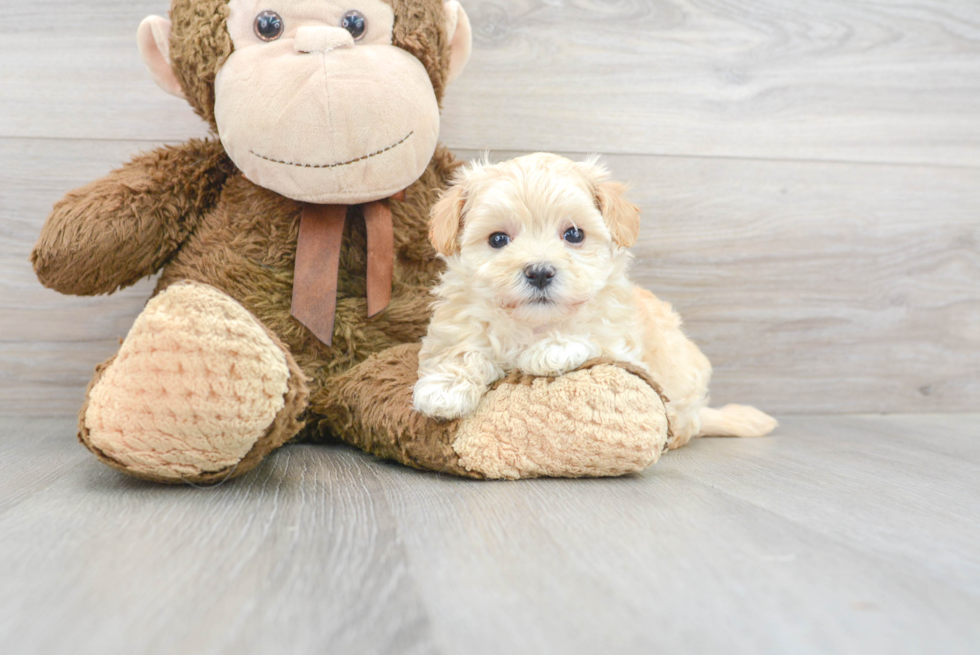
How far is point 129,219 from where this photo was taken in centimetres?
120

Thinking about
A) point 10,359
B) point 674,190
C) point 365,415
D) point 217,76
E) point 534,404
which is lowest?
point 10,359

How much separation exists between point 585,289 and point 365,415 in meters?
0.39

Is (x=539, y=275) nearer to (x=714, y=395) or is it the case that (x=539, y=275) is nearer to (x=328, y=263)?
(x=328, y=263)

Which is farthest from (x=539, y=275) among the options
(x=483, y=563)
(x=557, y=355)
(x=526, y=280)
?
(x=483, y=563)

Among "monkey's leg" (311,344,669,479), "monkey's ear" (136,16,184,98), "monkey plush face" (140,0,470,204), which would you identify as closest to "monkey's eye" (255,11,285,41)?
"monkey plush face" (140,0,470,204)

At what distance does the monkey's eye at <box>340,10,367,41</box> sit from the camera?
45.7 inches

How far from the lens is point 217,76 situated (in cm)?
117

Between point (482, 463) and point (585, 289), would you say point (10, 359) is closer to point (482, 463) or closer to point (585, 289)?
point (482, 463)

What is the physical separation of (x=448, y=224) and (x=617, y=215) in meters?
0.25

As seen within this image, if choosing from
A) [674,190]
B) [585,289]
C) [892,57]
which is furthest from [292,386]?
[892,57]

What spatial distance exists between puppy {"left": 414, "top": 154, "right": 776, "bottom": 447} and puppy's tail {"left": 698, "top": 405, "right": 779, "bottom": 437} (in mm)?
315

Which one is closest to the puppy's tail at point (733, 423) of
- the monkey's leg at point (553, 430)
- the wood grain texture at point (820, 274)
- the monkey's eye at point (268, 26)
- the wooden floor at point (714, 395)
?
the wooden floor at point (714, 395)

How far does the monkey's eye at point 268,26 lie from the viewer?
1.15 meters

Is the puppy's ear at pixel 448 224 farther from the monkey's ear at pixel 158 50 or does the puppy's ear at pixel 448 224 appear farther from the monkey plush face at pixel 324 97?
the monkey's ear at pixel 158 50
